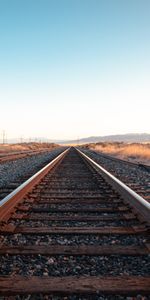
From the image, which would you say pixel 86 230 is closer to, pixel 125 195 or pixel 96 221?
pixel 96 221

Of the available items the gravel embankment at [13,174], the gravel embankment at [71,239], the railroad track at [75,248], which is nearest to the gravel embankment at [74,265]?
the railroad track at [75,248]

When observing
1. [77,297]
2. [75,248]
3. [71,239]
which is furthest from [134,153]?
[77,297]

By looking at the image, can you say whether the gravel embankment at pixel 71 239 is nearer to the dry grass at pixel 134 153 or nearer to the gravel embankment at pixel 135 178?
the gravel embankment at pixel 135 178

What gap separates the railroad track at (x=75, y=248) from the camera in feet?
8.30

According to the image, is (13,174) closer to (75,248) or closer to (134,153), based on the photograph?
(75,248)

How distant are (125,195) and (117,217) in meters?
1.45

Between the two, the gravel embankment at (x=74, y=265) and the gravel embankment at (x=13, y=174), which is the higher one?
the gravel embankment at (x=74, y=265)

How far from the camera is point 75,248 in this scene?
3.47 meters

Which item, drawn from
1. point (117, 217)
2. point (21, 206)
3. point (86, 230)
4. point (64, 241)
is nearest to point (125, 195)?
point (117, 217)

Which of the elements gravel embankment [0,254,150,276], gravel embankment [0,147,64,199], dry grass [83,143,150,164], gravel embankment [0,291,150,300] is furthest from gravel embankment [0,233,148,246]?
dry grass [83,143,150,164]

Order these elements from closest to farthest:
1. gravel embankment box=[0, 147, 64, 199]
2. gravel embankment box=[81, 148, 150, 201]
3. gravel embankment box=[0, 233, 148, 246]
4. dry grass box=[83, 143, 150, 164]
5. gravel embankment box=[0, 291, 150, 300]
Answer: gravel embankment box=[0, 291, 150, 300] → gravel embankment box=[0, 233, 148, 246] → gravel embankment box=[81, 148, 150, 201] → gravel embankment box=[0, 147, 64, 199] → dry grass box=[83, 143, 150, 164]

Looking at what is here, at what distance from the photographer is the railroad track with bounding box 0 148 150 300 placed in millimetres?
2529

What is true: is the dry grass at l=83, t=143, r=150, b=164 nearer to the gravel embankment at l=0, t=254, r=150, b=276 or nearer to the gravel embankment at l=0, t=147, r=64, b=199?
the gravel embankment at l=0, t=147, r=64, b=199

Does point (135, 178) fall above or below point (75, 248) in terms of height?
below
